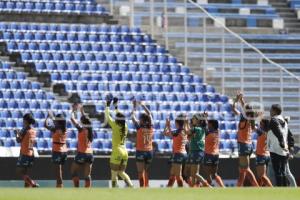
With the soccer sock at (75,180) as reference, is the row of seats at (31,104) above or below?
above

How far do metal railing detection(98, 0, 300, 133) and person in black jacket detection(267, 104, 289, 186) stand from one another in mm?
10871

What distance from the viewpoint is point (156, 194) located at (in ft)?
65.7

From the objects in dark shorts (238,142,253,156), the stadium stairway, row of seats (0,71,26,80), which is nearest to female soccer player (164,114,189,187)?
dark shorts (238,142,253,156)

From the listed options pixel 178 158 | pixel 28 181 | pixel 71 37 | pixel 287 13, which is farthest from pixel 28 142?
pixel 287 13

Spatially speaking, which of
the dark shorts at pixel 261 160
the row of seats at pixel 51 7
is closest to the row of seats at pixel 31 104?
the row of seats at pixel 51 7

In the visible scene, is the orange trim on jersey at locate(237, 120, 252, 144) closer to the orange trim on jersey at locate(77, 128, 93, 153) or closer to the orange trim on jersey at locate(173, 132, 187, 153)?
the orange trim on jersey at locate(173, 132, 187, 153)

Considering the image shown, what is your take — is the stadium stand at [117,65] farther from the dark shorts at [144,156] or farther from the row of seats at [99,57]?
the dark shorts at [144,156]

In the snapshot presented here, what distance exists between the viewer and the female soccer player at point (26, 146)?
27672 mm

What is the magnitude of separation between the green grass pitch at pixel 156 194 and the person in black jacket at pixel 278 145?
3255 millimetres

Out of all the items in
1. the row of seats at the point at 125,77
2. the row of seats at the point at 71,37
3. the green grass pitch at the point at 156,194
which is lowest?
the green grass pitch at the point at 156,194

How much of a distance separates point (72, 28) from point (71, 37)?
0.39 meters

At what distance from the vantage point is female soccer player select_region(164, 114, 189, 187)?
93.5ft

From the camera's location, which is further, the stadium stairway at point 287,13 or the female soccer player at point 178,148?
the stadium stairway at point 287,13

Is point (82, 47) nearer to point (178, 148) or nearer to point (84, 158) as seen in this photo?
point (178, 148)
